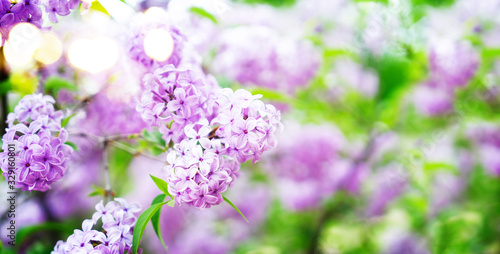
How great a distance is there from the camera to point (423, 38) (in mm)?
1747

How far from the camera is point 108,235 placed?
2.02ft

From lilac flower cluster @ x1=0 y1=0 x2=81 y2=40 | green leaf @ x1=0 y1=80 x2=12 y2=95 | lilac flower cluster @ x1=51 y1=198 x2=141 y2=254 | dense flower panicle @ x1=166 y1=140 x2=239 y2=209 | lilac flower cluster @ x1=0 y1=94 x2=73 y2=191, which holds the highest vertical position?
lilac flower cluster @ x1=0 y1=0 x2=81 y2=40

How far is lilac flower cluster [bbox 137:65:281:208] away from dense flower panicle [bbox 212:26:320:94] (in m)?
0.75

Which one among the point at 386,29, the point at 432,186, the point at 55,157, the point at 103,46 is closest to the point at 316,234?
the point at 432,186

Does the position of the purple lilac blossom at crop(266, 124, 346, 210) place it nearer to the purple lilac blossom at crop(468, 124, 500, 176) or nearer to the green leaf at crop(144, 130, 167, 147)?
the purple lilac blossom at crop(468, 124, 500, 176)

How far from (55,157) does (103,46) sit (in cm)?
55

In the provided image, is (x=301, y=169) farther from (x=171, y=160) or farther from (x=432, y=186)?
(x=171, y=160)

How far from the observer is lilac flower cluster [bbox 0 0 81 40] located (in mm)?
616

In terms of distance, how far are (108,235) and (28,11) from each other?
1.34 ft

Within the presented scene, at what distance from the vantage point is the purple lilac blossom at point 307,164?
5.65 feet

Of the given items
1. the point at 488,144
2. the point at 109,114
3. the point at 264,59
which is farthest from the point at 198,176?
the point at 488,144

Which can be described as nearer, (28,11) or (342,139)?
(28,11)

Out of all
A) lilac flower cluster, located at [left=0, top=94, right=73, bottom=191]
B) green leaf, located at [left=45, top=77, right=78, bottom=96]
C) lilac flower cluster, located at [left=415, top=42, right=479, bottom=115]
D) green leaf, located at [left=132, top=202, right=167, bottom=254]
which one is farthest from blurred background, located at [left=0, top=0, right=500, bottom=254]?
green leaf, located at [left=132, top=202, right=167, bottom=254]

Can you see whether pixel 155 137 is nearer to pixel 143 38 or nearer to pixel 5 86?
pixel 143 38
